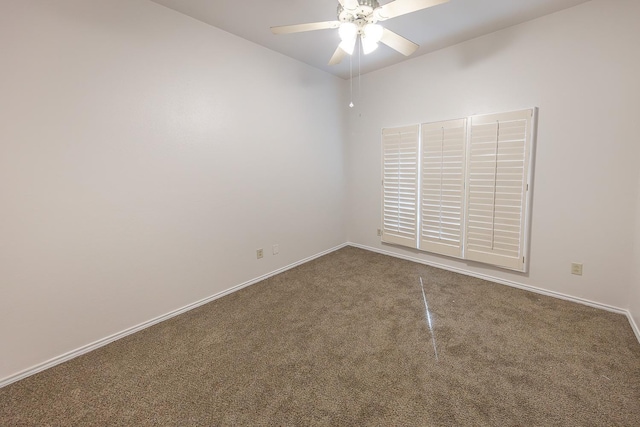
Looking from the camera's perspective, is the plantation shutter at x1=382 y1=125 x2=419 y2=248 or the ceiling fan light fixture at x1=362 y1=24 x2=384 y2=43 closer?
the ceiling fan light fixture at x1=362 y1=24 x2=384 y2=43

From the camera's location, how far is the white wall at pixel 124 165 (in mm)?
1728

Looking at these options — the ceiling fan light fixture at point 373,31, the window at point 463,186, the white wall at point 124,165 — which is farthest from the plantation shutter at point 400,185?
the ceiling fan light fixture at point 373,31

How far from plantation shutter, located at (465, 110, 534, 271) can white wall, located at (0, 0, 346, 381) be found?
215 cm

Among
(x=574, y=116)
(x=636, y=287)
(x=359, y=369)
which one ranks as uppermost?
(x=574, y=116)

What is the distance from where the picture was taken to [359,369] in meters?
1.76

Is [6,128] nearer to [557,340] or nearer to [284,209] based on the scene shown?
[284,209]

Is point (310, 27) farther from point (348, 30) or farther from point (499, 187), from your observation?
point (499, 187)

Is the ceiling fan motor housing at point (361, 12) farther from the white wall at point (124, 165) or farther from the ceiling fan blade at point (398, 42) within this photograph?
the white wall at point (124, 165)

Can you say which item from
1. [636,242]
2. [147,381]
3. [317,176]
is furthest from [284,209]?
[636,242]

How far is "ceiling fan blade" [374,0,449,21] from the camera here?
152 centimetres

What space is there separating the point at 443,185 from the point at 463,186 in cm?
22

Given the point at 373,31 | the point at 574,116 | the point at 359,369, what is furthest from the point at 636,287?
the point at 373,31

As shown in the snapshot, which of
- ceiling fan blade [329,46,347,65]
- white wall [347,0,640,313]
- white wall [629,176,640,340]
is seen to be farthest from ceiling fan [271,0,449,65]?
white wall [629,176,640,340]

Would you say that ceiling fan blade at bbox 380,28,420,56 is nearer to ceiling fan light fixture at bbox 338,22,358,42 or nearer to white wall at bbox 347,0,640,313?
ceiling fan light fixture at bbox 338,22,358,42
